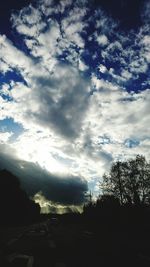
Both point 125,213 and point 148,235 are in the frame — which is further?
point 125,213

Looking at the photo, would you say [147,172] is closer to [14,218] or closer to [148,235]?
[148,235]

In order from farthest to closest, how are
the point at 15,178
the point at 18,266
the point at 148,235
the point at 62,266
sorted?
the point at 15,178 → the point at 148,235 → the point at 62,266 → the point at 18,266

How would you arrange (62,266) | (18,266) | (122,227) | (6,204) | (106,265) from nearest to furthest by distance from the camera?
(18,266) < (62,266) < (106,265) < (122,227) < (6,204)

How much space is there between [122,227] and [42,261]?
22.9m

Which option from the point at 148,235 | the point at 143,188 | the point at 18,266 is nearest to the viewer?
the point at 18,266

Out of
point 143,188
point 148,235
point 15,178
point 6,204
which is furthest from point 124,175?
point 15,178

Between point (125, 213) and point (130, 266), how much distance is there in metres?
22.0

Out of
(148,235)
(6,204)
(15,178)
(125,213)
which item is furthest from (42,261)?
(15,178)

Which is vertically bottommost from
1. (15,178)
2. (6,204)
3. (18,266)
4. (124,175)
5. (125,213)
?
(18,266)

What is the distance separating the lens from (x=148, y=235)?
23641mm

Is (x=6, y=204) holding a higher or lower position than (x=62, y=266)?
higher

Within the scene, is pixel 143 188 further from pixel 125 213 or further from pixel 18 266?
pixel 18 266

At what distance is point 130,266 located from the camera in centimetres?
847

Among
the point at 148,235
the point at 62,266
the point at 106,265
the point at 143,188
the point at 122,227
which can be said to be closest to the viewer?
the point at 62,266
